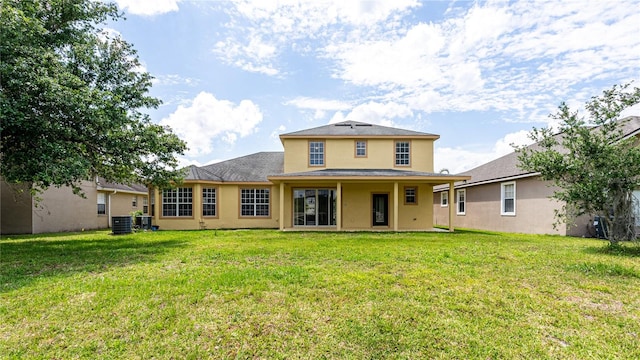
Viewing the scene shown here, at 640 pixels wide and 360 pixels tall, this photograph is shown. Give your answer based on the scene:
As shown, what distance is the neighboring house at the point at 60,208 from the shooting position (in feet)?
49.5

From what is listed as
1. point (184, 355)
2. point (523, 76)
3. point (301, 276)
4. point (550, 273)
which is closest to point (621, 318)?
point (550, 273)

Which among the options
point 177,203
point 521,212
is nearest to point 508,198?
point 521,212

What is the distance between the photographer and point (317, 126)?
1836cm

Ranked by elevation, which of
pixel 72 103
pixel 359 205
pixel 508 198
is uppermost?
pixel 72 103

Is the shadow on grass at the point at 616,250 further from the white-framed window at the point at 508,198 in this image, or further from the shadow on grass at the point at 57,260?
the shadow on grass at the point at 57,260

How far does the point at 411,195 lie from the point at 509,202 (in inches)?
199

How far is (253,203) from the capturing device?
59.4 feet

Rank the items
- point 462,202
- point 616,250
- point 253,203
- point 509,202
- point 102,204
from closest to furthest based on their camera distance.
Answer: point 616,250 → point 509,202 → point 253,203 → point 102,204 → point 462,202

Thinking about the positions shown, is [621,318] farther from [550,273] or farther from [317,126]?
[317,126]

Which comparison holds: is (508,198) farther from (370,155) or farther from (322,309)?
(322,309)

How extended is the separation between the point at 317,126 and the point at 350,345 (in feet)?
51.8

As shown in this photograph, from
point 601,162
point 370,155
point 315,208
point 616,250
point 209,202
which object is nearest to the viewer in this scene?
point 601,162

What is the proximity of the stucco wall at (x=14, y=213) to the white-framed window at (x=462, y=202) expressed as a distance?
25.0 meters

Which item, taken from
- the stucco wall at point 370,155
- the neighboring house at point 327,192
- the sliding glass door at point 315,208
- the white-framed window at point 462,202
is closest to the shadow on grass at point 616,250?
the neighboring house at point 327,192
